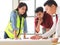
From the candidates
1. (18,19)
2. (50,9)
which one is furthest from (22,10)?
(50,9)

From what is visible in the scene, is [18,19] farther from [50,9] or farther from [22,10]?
[50,9]

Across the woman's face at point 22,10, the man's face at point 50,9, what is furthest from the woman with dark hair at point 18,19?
the man's face at point 50,9

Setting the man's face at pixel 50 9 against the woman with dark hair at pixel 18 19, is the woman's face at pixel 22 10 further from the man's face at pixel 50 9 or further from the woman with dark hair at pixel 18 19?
the man's face at pixel 50 9

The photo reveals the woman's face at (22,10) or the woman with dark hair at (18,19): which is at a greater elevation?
the woman's face at (22,10)

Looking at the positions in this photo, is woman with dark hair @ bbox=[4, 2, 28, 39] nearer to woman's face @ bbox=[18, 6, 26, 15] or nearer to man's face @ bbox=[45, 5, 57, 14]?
woman's face @ bbox=[18, 6, 26, 15]

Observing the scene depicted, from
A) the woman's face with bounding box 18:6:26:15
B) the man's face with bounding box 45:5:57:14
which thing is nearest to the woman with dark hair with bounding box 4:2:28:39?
the woman's face with bounding box 18:6:26:15

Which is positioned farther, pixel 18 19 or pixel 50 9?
pixel 18 19

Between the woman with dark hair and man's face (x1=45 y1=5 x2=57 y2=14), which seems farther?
the woman with dark hair

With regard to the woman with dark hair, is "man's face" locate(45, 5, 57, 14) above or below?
above

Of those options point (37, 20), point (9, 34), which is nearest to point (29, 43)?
point (37, 20)

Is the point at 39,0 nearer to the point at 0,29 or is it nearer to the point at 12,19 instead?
the point at 0,29

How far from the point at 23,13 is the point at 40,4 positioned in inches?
54.5

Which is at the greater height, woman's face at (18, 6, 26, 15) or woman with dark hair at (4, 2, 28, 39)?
woman's face at (18, 6, 26, 15)

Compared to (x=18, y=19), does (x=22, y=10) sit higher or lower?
higher
